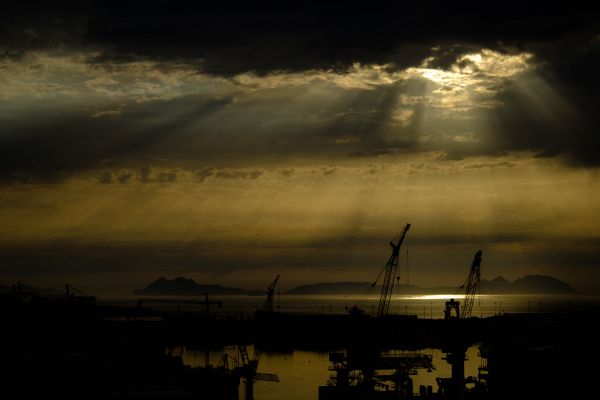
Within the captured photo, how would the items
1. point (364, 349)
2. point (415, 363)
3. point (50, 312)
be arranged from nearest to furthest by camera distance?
point (364, 349) → point (415, 363) → point (50, 312)

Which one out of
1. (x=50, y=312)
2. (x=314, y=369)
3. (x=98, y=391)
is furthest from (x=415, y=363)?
(x=50, y=312)

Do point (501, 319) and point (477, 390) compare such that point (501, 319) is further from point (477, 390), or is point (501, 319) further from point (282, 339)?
point (477, 390)

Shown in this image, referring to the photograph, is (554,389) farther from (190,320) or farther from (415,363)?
(190,320)

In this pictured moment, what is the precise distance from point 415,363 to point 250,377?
1799 cm

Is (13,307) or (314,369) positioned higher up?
(13,307)

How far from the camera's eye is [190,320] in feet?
595

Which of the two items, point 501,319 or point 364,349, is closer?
point 364,349

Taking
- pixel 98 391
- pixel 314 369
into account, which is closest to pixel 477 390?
pixel 98 391

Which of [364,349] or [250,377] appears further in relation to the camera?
[250,377]

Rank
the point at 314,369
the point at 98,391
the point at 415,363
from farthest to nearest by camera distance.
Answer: the point at 314,369, the point at 415,363, the point at 98,391

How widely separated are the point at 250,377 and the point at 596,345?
36186mm

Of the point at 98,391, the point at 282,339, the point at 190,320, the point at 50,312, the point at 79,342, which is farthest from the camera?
the point at 190,320

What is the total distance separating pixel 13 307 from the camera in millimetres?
143500

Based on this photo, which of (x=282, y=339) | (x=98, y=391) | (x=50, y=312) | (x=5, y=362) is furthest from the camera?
(x=282, y=339)
